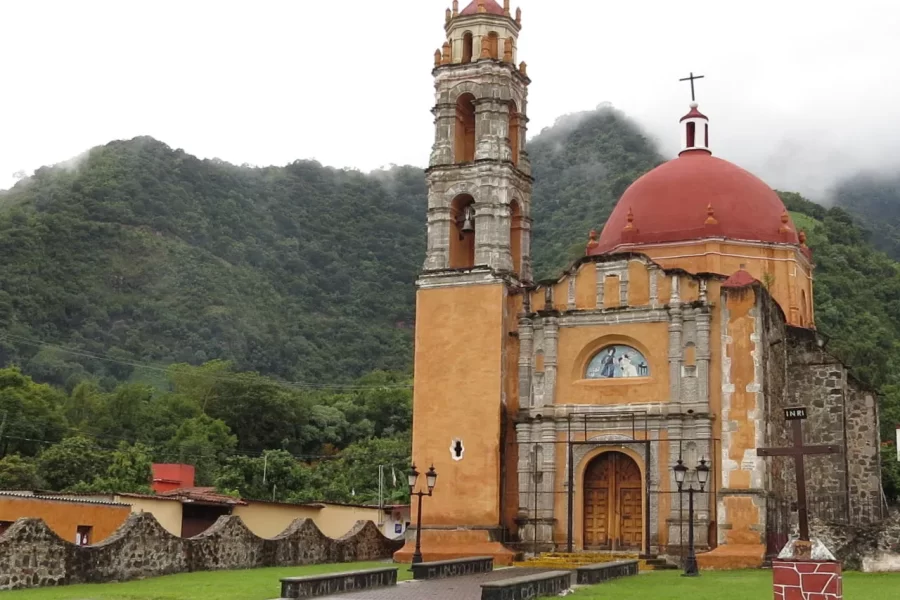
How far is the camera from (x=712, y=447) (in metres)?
23.9

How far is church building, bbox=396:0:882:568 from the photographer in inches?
945

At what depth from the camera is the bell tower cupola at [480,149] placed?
89.0 feet

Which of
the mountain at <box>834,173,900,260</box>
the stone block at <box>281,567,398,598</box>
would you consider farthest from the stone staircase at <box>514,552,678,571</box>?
the mountain at <box>834,173,900,260</box>

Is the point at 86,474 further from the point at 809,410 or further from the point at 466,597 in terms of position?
the point at 466,597

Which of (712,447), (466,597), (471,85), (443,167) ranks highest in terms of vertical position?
(471,85)

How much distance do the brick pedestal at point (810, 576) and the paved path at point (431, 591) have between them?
21.3ft

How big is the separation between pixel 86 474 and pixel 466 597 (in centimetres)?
2705

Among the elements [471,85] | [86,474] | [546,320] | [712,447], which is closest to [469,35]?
[471,85]

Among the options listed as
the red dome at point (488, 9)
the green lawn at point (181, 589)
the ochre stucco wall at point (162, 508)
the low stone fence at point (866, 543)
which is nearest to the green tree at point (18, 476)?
the ochre stucco wall at point (162, 508)

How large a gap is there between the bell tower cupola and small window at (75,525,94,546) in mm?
9278

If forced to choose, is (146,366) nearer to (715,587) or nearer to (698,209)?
(698,209)

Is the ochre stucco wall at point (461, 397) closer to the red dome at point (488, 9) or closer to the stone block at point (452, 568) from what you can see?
the stone block at point (452, 568)

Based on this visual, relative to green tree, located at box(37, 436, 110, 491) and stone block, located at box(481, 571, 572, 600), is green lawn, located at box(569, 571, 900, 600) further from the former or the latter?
green tree, located at box(37, 436, 110, 491)

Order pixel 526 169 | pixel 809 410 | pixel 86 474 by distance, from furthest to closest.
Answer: pixel 86 474, pixel 526 169, pixel 809 410
